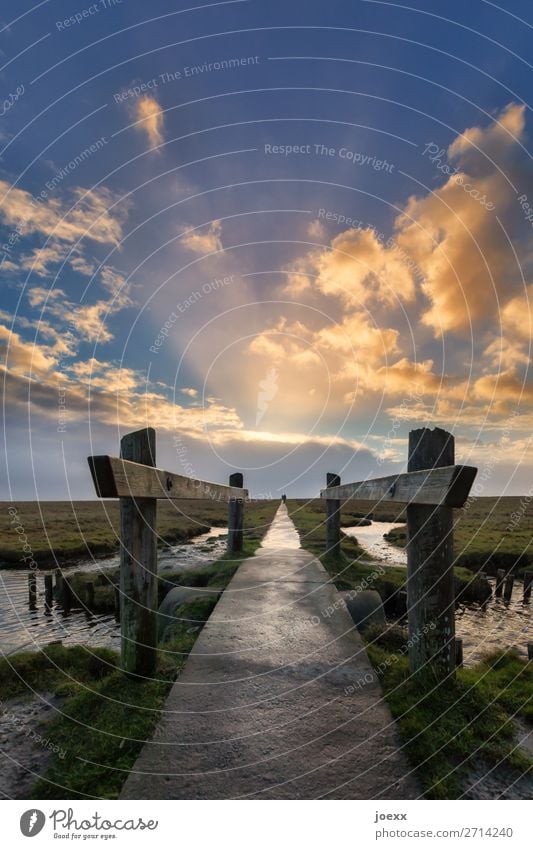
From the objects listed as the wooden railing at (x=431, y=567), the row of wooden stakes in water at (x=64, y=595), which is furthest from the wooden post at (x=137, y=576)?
the row of wooden stakes in water at (x=64, y=595)

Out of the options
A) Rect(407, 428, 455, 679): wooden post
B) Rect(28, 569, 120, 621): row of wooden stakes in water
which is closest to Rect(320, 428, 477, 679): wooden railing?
Rect(407, 428, 455, 679): wooden post

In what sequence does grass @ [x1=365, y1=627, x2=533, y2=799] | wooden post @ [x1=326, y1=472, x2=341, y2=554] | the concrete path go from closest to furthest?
1. the concrete path
2. grass @ [x1=365, y1=627, x2=533, y2=799]
3. wooden post @ [x1=326, y1=472, x2=341, y2=554]

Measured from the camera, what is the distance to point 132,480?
4.13 m

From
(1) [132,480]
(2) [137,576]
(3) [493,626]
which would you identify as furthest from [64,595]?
(3) [493,626]

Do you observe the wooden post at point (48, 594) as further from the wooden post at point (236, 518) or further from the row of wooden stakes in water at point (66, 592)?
the wooden post at point (236, 518)

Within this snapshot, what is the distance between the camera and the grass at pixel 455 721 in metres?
3.18

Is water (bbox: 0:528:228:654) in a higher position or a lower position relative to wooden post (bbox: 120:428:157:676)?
lower

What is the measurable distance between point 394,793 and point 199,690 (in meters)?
2.04

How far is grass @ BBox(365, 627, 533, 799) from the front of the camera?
3.18 metres

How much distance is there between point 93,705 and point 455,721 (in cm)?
339

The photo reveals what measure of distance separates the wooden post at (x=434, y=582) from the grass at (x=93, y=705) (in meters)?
2.57

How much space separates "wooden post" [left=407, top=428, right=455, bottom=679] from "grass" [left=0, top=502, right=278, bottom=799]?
8.44ft

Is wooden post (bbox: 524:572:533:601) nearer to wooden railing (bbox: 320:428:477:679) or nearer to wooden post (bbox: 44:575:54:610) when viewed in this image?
wooden railing (bbox: 320:428:477:679)

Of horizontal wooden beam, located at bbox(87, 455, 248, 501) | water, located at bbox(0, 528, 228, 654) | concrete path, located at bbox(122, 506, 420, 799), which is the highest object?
horizontal wooden beam, located at bbox(87, 455, 248, 501)
